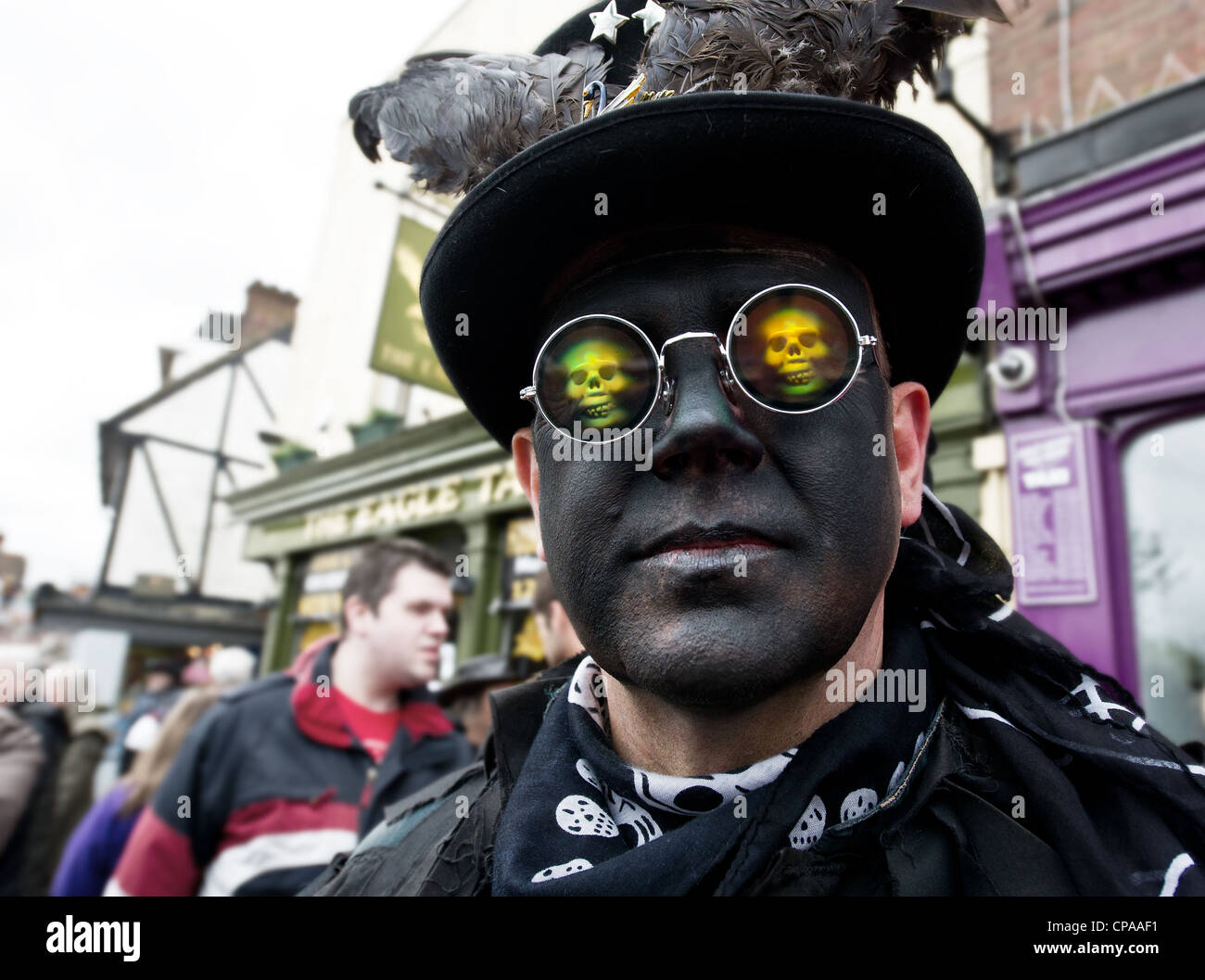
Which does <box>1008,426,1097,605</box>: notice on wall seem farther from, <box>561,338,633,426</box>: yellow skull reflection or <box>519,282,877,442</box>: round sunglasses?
<box>561,338,633,426</box>: yellow skull reflection

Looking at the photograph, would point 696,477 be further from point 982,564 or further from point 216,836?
point 216,836

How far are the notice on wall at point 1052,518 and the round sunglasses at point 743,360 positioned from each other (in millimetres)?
4282

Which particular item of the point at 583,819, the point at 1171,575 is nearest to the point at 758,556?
the point at 583,819

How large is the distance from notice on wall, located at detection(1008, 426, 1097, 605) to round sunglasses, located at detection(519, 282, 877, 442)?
428 centimetres

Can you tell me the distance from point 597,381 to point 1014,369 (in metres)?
4.84

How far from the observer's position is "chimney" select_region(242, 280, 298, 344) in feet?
65.8

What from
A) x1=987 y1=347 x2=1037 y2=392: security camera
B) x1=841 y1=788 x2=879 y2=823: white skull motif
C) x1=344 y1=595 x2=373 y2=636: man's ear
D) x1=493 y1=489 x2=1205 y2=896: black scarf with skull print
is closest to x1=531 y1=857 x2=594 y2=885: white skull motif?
x1=493 y1=489 x2=1205 y2=896: black scarf with skull print

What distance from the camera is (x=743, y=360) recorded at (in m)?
1.37

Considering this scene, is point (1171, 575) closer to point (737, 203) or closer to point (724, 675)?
point (737, 203)

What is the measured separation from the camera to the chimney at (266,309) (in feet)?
65.8

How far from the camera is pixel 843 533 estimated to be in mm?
1340

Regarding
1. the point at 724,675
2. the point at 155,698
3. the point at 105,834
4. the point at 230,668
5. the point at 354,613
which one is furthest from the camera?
the point at 155,698

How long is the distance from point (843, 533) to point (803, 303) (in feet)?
1.28
